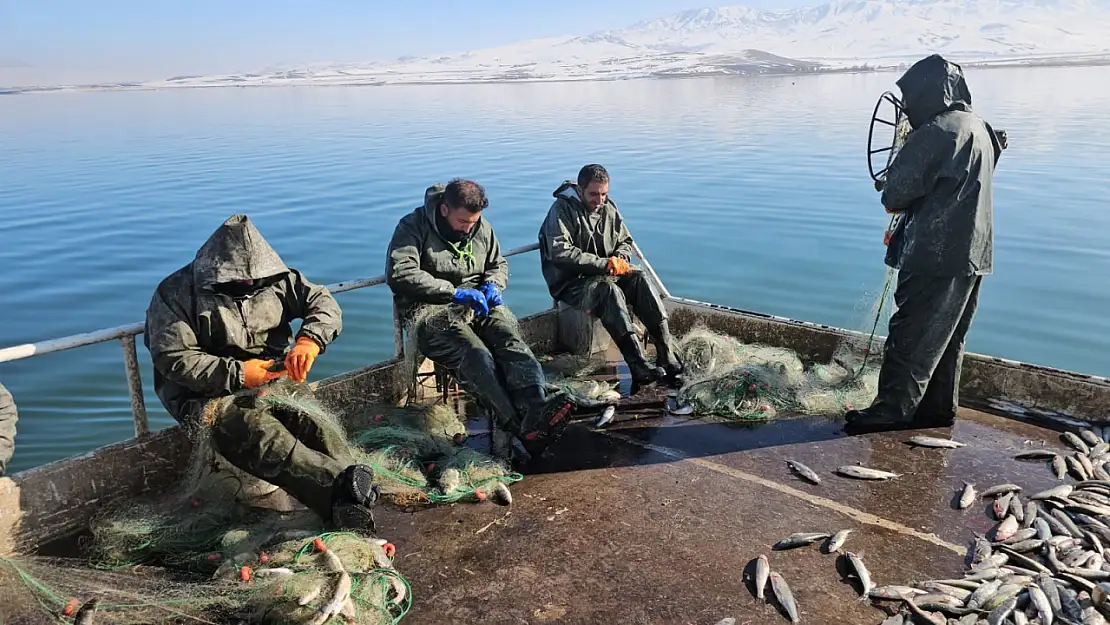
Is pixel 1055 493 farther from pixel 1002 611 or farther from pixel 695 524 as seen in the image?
pixel 695 524

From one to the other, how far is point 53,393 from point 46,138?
42708 millimetres

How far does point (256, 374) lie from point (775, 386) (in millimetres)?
3853

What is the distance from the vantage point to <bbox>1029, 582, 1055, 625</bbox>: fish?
343cm

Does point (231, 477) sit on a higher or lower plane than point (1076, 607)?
higher

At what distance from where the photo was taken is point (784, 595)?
362 centimetres

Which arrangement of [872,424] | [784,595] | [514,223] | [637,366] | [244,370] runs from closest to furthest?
[784,595]
[244,370]
[872,424]
[637,366]
[514,223]

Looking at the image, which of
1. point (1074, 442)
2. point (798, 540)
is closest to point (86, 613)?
point (798, 540)

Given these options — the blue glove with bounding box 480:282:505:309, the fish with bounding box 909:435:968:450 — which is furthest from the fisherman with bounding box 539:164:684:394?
the fish with bounding box 909:435:968:450

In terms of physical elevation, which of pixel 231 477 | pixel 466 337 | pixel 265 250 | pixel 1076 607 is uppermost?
pixel 265 250

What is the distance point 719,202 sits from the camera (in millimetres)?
21047

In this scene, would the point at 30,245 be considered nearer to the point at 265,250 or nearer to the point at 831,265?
the point at 265,250

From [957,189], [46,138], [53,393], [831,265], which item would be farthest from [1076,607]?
[46,138]

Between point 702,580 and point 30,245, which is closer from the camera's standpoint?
point 702,580

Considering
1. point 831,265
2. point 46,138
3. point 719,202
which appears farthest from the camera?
point 46,138
